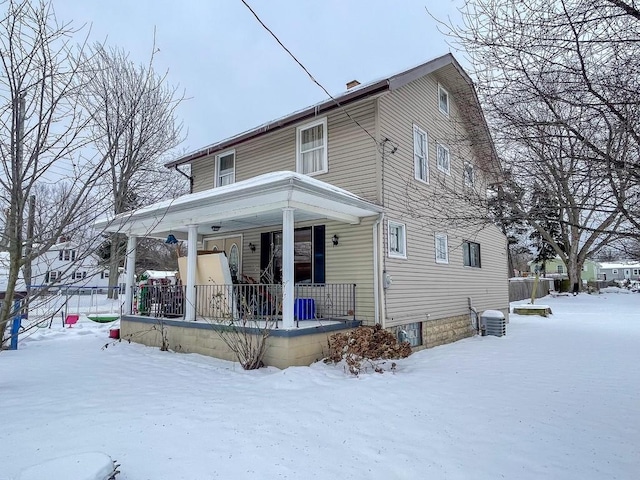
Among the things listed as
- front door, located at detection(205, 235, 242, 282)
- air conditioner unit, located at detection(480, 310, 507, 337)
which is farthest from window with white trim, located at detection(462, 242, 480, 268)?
front door, located at detection(205, 235, 242, 282)

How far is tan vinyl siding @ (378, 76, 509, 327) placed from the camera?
29.4 ft

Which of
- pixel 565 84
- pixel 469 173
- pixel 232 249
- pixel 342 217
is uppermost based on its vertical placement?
pixel 565 84

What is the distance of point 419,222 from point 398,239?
A: 1.03 m

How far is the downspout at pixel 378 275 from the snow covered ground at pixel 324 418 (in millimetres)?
1034

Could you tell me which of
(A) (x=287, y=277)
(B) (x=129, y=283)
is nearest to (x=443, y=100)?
(A) (x=287, y=277)

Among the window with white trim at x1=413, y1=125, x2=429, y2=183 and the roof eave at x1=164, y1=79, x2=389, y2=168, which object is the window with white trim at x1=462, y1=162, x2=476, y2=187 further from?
the window with white trim at x1=413, y1=125, x2=429, y2=183

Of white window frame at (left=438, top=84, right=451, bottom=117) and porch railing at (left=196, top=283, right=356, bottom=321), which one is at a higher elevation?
white window frame at (left=438, top=84, right=451, bottom=117)

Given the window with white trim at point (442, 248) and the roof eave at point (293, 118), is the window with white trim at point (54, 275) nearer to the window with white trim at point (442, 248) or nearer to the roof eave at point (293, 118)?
the roof eave at point (293, 118)

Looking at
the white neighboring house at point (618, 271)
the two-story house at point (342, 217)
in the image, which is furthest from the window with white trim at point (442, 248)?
the white neighboring house at point (618, 271)

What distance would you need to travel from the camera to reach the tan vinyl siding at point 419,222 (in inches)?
352

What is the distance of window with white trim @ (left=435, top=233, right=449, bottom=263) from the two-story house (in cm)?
6

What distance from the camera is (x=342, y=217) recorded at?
8.45 metres

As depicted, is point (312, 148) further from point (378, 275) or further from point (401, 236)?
point (378, 275)

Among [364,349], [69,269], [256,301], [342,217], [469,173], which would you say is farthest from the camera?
[342,217]
